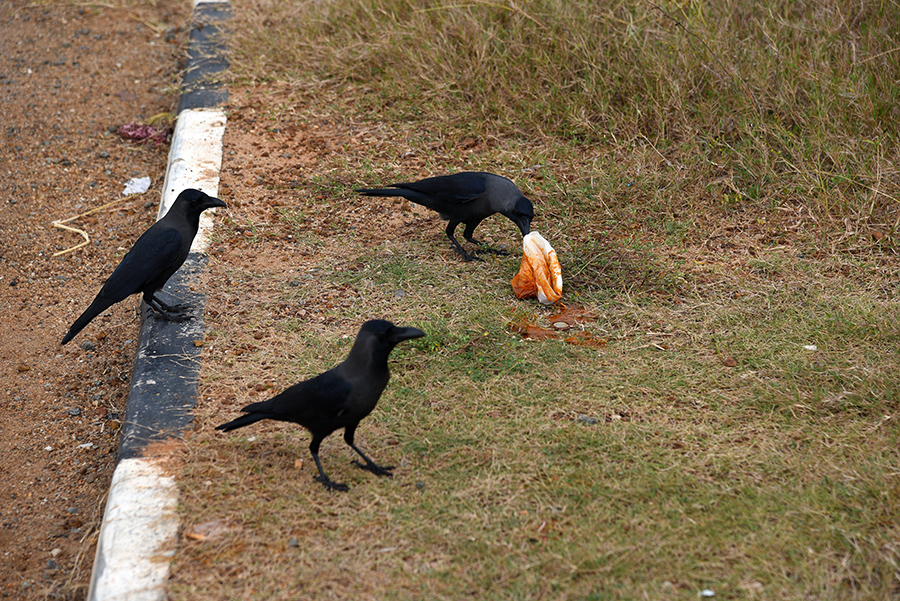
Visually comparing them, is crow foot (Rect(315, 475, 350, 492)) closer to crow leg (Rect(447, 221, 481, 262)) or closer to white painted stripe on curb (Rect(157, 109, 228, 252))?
crow leg (Rect(447, 221, 481, 262))

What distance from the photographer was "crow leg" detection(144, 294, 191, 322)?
4.43m

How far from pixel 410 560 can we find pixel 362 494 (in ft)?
1.38

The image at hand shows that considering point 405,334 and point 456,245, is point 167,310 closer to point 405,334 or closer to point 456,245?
point 456,245

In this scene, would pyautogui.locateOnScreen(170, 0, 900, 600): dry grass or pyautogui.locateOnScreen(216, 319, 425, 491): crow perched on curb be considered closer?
pyautogui.locateOnScreen(170, 0, 900, 600): dry grass

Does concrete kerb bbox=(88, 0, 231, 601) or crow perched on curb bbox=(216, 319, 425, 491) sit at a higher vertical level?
crow perched on curb bbox=(216, 319, 425, 491)

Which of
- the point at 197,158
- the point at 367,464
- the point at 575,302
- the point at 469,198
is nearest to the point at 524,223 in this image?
the point at 469,198

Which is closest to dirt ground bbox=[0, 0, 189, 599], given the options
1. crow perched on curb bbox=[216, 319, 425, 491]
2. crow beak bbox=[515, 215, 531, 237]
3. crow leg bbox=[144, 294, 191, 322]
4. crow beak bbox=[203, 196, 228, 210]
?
crow leg bbox=[144, 294, 191, 322]

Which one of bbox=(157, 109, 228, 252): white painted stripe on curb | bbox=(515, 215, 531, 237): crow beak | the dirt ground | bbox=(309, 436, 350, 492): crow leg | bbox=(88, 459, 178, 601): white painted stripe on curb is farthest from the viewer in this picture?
bbox=(157, 109, 228, 252): white painted stripe on curb

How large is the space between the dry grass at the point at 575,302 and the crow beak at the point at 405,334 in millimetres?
604

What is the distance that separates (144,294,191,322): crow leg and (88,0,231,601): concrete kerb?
38 millimetres

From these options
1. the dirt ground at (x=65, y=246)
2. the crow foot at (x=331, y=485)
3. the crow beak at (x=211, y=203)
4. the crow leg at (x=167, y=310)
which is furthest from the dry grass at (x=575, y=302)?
the dirt ground at (x=65, y=246)

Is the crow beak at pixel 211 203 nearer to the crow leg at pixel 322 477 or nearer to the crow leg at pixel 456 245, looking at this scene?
the crow leg at pixel 456 245

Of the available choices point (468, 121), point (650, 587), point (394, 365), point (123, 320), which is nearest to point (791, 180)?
point (468, 121)

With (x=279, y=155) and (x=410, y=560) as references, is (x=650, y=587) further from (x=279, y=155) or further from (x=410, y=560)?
(x=279, y=155)
